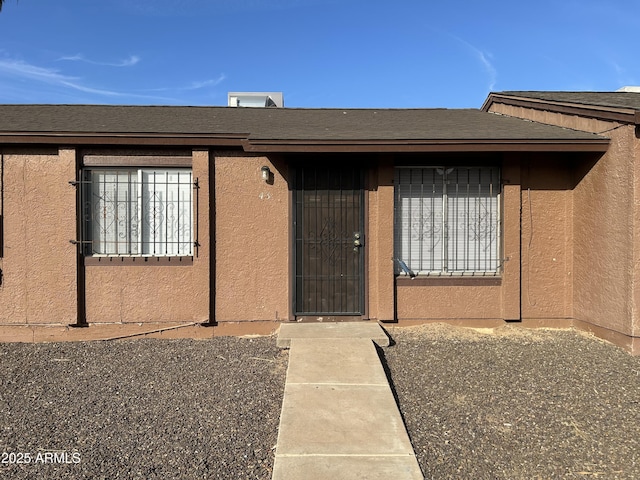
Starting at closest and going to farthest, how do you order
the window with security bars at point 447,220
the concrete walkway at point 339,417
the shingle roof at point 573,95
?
the concrete walkway at point 339,417 < the window with security bars at point 447,220 < the shingle roof at point 573,95

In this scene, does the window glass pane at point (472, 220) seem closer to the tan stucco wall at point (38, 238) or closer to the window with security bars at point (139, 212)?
the window with security bars at point (139, 212)

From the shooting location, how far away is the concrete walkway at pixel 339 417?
2871mm

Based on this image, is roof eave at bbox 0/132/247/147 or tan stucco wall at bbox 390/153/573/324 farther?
tan stucco wall at bbox 390/153/573/324

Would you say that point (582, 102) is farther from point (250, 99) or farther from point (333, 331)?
point (250, 99)

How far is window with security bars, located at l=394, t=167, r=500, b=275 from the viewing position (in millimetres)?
→ 6262

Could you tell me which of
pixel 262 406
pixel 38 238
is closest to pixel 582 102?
pixel 262 406

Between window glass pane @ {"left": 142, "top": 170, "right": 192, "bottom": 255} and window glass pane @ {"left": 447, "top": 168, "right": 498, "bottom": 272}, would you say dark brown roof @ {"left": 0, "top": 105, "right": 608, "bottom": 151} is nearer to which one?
window glass pane @ {"left": 142, "top": 170, "right": 192, "bottom": 255}

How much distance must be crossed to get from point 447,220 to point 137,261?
4339 millimetres

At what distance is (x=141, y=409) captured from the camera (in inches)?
149

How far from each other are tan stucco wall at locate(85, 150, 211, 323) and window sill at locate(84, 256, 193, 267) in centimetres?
4

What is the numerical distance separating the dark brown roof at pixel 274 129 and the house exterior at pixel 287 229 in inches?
1.5

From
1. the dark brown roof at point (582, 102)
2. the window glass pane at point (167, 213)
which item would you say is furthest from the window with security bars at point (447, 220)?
the window glass pane at point (167, 213)

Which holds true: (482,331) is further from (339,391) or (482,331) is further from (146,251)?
(146,251)

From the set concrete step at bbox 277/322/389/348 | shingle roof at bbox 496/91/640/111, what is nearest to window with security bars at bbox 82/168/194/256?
concrete step at bbox 277/322/389/348
